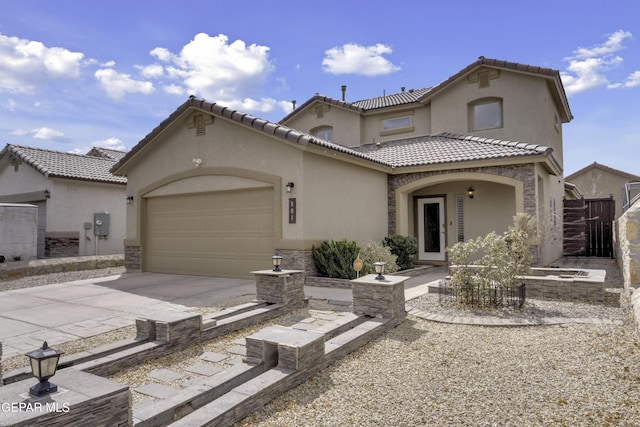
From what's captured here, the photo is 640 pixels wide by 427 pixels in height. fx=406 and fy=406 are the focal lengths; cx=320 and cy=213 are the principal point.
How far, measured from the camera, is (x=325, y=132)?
22.0m

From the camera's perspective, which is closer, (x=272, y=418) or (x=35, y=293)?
(x=272, y=418)

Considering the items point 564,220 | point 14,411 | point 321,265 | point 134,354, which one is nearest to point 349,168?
point 321,265

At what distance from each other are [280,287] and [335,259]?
3.54 metres

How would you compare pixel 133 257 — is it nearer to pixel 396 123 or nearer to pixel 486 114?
pixel 396 123

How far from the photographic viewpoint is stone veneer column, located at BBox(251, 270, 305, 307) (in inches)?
294

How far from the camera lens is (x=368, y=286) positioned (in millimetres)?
6625

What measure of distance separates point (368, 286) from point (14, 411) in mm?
4898

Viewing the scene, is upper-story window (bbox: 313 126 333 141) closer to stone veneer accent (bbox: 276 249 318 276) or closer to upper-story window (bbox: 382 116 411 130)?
upper-story window (bbox: 382 116 411 130)

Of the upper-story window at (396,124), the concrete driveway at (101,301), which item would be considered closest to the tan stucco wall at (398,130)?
the upper-story window at (396,124)

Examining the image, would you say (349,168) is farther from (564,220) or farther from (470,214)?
(564,220)

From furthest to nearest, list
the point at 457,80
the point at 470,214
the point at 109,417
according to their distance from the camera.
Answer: the point at 457,80
the point at 470,214
the point at 109,417

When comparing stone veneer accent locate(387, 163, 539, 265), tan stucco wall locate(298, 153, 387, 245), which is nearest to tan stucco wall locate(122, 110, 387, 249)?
tan stucco wall locate(298, 153, 387, 245)

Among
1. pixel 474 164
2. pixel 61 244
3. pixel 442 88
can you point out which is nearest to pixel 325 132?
pixel 442 88

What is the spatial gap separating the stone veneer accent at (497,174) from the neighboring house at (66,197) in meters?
12.9
